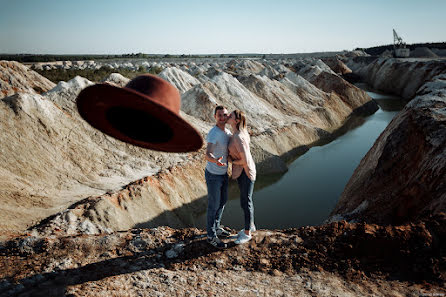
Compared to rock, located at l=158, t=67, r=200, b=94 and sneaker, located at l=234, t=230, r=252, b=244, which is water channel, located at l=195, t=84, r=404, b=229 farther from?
rock, located at l=158, t=67, r=200, b=94

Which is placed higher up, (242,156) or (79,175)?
(242,156)

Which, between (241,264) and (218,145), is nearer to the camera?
(218,145)

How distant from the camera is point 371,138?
23.2 metres

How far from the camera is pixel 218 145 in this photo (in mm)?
4398

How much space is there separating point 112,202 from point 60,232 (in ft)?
6.50

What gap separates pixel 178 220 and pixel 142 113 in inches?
364

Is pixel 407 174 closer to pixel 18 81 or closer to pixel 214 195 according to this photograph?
pixel 214 195

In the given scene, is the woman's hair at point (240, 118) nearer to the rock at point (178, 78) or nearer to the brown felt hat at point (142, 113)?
the brown felt hat at point (142, 113)

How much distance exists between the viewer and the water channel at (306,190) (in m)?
11.4

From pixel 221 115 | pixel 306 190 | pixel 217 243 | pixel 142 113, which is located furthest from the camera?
pixel 306 190

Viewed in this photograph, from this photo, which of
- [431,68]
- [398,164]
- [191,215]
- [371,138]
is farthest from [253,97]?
[431,68]

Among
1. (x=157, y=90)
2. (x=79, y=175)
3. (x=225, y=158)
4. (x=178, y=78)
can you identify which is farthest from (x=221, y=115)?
(x=178, y=78)

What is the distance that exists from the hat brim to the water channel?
29.8 feet

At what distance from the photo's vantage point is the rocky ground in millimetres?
4125
